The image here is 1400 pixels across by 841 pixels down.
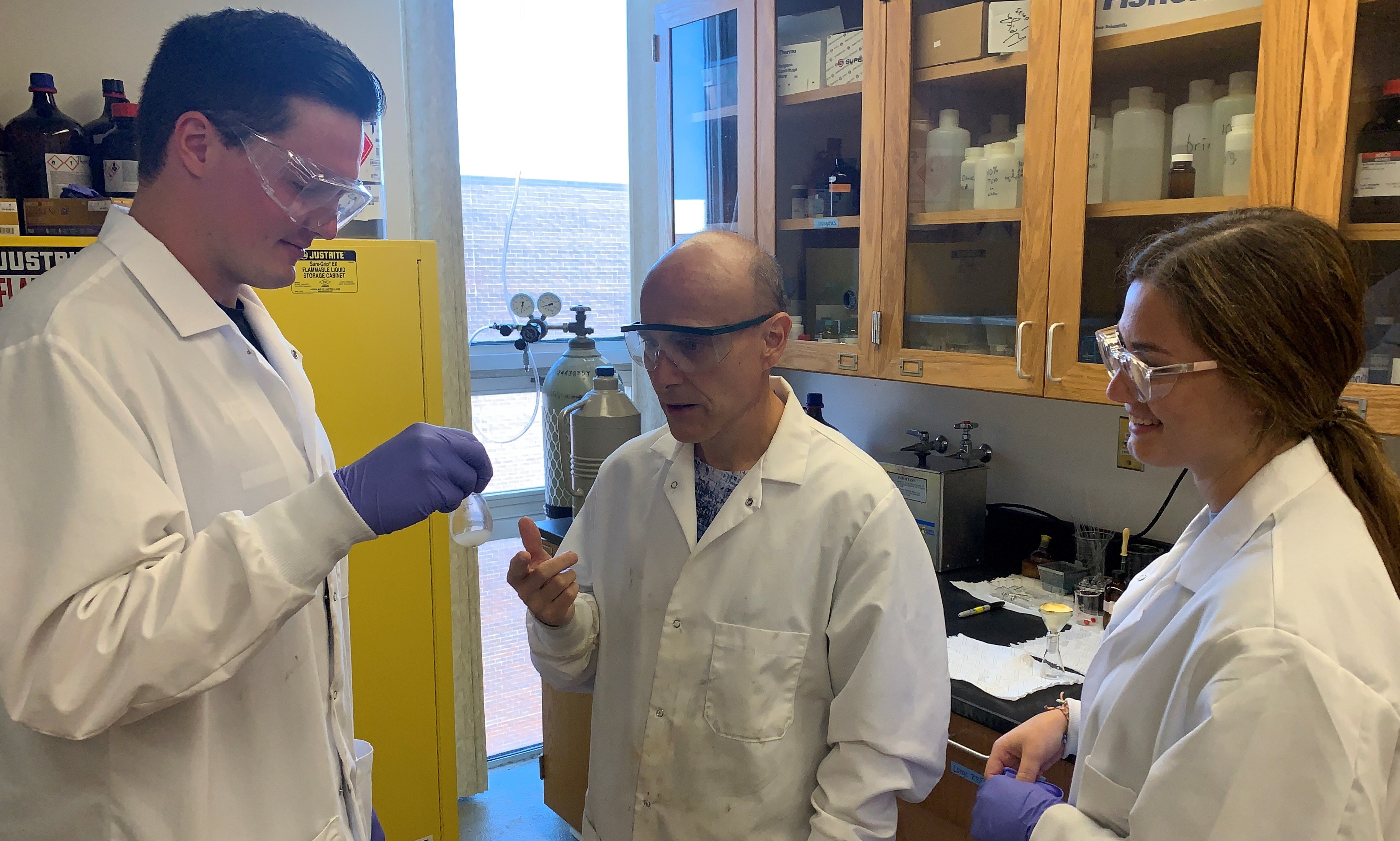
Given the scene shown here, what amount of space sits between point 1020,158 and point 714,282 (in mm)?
965

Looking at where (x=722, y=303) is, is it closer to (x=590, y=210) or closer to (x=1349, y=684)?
(x=1349, y=684)

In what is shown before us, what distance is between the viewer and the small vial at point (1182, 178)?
168 centimetres

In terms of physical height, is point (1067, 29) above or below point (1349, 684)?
above

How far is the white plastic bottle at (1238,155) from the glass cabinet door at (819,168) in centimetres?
79

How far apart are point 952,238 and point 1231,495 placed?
1.14 meters

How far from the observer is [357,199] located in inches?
48.4

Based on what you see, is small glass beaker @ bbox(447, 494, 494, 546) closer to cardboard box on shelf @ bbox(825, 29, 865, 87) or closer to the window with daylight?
cardboard box on shelf @ bbox(825, 29, 865, 87)

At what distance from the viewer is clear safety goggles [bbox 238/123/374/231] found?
1.11 metres

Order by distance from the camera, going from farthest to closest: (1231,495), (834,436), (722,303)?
(834,436)
(722,303)
(1231,495)

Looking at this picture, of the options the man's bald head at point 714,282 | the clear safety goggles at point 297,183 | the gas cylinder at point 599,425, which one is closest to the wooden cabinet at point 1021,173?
the gas cylinder at point 599,425

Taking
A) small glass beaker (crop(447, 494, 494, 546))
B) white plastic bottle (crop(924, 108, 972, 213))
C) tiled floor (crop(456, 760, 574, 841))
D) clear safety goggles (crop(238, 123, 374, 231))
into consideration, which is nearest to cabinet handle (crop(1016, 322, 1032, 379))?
white plastic bottle (crop(924, 108, 972, 213))

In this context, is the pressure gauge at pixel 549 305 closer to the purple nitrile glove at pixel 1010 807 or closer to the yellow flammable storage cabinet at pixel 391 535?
the yellow flammable storage cabinet at pixel 391 535

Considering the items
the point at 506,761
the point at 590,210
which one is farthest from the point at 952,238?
the point at 506,761

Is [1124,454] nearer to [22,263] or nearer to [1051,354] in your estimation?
[1051,354]
